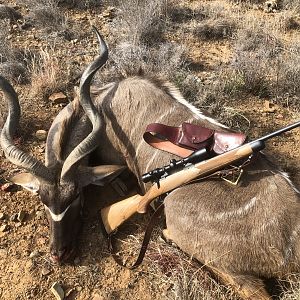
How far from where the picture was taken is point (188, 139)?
4754 millimetres

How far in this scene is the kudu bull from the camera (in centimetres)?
431

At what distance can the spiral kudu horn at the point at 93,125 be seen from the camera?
4.69 metres

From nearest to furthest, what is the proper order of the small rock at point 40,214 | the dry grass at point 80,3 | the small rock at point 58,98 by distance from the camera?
the small rock at point 40,214 → the small rock at point 58,98 → the dry grass at point 80,3

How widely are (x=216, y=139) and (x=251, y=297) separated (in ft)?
5.00

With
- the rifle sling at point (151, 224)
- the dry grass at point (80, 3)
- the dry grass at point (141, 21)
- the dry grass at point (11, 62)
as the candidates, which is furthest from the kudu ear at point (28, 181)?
the dry grass at point (80, 3)

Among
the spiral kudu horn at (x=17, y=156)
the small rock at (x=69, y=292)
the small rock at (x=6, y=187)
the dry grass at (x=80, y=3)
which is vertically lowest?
the small rock at (x=69, y=292)

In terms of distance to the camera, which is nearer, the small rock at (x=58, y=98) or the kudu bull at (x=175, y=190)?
the kudu bull at (x=175, y=190)

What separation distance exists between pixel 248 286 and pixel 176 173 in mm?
1250

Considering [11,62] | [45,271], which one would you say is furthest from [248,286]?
[11,62]

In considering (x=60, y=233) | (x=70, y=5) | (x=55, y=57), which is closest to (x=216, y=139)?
(x=60, y=233)

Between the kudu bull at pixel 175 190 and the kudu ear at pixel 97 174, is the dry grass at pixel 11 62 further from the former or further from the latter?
the kudu ear at pixel 97 174

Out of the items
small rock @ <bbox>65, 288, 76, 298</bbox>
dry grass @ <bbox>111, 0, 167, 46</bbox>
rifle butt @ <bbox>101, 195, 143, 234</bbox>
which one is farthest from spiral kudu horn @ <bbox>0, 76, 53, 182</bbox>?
dry grass @ <bbox>111, 0, 167, 46</bbox>

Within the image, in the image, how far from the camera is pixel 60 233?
4781 mm

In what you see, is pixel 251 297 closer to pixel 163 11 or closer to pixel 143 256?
pixel 143 256
